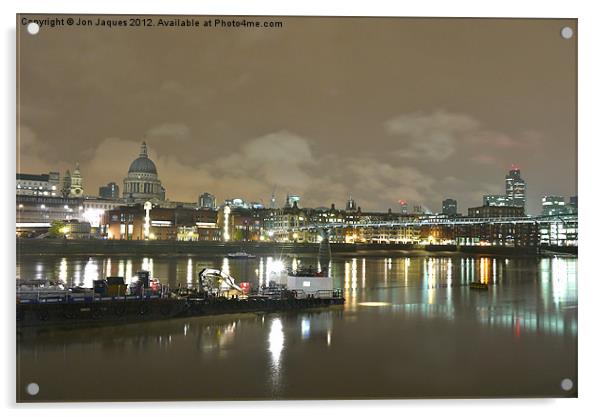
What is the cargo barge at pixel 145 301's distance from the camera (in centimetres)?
844

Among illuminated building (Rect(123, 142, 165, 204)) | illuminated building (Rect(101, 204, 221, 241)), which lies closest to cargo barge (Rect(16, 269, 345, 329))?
illuminated building (Rect(101, 204, 221, 241))

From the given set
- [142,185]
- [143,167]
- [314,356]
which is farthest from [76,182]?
[142,185]

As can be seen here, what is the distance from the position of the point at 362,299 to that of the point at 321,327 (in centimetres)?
409

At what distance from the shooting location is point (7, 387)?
16.8 ft

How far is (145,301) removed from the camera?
9297 millimetres

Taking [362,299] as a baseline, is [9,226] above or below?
above

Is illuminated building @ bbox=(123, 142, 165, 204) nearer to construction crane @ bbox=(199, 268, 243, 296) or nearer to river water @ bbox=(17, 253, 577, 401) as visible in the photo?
construction crane @ bbox=(199, 268, 243, 296)

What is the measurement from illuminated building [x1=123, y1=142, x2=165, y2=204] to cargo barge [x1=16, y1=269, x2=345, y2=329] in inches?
1672

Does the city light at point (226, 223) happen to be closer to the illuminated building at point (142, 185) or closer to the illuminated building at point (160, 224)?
the illuminated building at point (160, 224)

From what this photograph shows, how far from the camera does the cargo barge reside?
8438 millimetres

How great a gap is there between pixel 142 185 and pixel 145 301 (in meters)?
47.0
